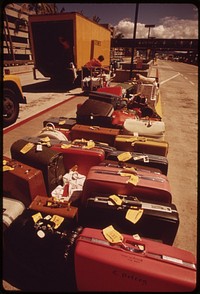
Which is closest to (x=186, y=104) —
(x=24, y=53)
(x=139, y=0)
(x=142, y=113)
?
(x=142, y=113)

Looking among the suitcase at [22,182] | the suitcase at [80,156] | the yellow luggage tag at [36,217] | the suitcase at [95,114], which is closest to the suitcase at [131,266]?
the yellow luggage tag at [36,217]

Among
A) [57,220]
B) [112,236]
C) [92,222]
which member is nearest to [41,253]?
[57,220]

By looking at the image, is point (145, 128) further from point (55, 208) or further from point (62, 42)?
point (62, 42)

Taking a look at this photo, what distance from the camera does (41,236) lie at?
2.05m

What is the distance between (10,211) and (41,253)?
22.4 inches

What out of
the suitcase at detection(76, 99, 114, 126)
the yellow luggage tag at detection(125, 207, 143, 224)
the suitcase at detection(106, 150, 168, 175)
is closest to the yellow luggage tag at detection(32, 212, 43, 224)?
the yellow luggage tag at detection(125, 207, 143, 224)

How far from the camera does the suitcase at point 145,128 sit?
12.5ft

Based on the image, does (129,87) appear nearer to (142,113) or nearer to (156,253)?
(142,113)

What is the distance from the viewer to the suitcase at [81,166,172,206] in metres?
2.33

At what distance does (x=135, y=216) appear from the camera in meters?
2.09

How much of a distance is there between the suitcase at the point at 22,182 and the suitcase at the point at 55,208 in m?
0.22

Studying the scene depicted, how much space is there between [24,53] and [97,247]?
173 feet

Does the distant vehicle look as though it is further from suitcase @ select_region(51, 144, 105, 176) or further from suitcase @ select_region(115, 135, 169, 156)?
suitcase @ select_region(115, 135, 169, 156)

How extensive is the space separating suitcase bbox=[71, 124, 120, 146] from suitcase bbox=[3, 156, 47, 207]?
1404mm
